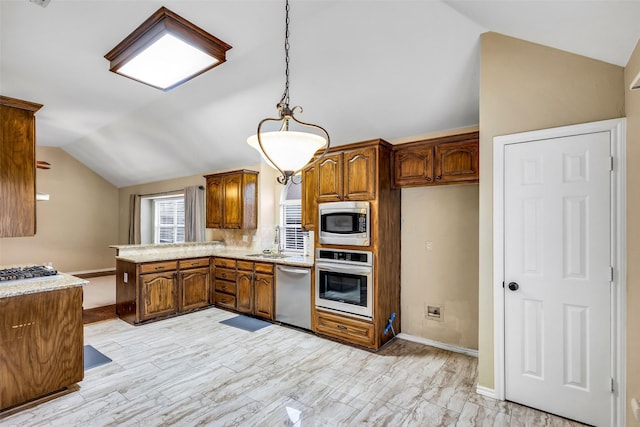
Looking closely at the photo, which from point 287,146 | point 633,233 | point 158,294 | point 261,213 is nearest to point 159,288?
point 158,294

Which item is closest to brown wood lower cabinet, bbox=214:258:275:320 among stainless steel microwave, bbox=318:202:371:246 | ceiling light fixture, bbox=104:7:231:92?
stainless steel microwave, bbox=318:202:371:246

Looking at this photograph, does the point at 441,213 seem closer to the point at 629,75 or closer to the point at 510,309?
the point at 510,309

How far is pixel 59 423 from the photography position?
2234 millimetres

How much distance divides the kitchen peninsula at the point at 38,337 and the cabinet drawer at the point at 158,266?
5.20ft

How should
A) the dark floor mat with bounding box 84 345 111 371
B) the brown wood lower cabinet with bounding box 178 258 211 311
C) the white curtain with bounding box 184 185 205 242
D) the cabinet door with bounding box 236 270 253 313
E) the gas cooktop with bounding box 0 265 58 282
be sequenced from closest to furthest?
1. the gas cooktop with bounding box 0 265 58 282
2. the dark floor mat with bounding box 84 345 111 371
3. the cabinet door with bounding box 236 270 253 313
4. the brown wood lower cabinet with bounding box 178 258 211 311
5. the white curtain with bounding box 184 185 205 242

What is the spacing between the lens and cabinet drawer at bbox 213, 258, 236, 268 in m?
4.93

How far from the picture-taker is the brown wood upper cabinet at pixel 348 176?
11.3 feet

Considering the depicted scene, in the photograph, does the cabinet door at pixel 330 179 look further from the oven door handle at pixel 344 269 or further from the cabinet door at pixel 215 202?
the cabinet door at pixel 215 202

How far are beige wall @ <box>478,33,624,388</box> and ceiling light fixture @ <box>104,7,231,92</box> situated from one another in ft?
7.91

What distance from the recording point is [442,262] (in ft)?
11.8

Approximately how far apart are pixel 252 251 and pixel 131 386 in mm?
2948

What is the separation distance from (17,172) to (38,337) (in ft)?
4.80

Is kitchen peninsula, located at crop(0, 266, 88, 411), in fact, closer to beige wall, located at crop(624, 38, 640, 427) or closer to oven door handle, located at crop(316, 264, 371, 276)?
oven door handle, located at crop(316, 264, 371, 276)

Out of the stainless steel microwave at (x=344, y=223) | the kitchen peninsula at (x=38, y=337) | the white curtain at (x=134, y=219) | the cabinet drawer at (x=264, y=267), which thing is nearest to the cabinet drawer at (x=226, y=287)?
the cabinet drawer at (x=264, y=267)
